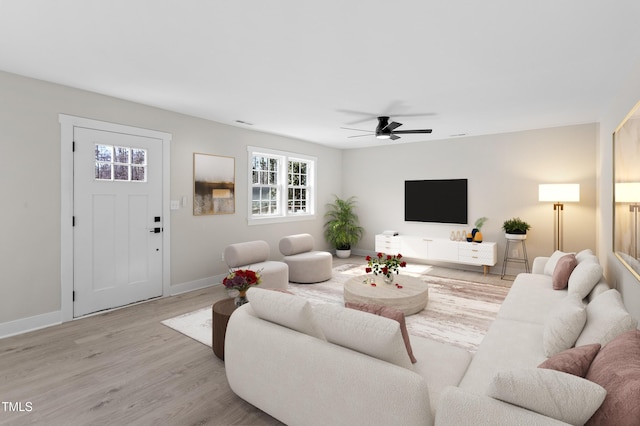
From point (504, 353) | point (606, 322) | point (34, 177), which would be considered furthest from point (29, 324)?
point (606, 322)

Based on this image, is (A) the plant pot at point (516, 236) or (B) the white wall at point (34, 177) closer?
Result: (B) the white wall at point (34, 177)

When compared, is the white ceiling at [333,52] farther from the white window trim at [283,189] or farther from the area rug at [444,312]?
the area rug at [444,312]

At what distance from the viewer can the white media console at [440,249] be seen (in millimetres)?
5829

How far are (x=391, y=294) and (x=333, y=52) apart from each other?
8.38 ft

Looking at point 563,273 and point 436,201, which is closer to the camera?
point 563,273

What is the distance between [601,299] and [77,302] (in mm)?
4859

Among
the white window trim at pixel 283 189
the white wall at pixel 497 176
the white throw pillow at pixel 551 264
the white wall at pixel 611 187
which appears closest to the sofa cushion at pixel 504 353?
the white wall at pixel 611 187

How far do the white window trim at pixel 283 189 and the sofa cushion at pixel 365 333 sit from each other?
13.9 ft

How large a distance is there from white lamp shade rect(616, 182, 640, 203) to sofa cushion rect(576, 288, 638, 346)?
0.75 m

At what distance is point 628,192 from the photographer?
2553mm

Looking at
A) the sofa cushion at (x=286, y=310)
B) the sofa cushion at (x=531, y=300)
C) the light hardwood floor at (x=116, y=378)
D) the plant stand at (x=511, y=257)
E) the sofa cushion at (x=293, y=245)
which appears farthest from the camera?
the plant stand at (x=511, y=257)

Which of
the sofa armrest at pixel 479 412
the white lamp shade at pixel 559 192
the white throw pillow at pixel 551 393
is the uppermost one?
the white lamp shade at pixel 559 192

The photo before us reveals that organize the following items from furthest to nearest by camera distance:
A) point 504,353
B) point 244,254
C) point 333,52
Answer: point 244,254 → point 333,52 → point 504,353

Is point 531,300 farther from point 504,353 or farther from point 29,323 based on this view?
point 29,323
